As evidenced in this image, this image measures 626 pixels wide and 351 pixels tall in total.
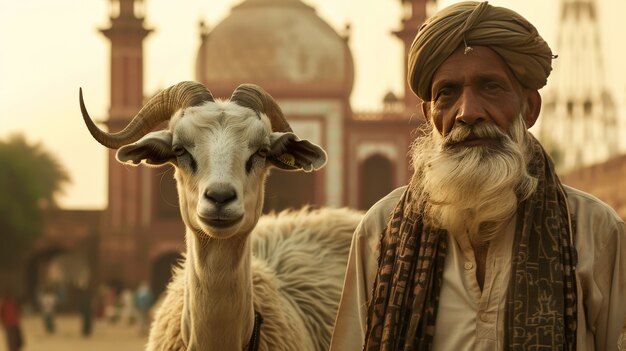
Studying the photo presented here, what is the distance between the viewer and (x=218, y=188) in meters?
4.61

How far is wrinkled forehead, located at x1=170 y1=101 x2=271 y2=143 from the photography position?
4965mm

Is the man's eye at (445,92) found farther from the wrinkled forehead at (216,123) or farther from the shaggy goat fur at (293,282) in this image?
the shaggy goat fur at (293,282)

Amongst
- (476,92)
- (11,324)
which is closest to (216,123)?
(476,92)

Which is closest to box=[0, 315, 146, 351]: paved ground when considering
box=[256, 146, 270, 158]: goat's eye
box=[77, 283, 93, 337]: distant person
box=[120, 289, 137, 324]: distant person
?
box=[77, 283, 93, 337]: distant person

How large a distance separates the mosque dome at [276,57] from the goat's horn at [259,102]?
31997 millimetres

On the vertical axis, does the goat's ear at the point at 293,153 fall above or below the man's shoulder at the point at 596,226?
above

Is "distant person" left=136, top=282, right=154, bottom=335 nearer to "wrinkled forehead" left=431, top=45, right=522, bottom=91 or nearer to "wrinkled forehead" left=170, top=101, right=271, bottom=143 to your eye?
"wrinkled forehead" left=170, top=101, right=271, bottom=143

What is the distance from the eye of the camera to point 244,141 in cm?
495

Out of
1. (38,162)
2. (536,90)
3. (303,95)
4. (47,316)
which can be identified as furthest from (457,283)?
(38,162)

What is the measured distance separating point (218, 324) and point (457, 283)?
56.1 inches

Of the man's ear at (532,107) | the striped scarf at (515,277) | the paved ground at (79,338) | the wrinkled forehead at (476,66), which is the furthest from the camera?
the paved ground at (79,338)

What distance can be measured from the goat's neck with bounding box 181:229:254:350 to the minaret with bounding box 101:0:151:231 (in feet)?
107

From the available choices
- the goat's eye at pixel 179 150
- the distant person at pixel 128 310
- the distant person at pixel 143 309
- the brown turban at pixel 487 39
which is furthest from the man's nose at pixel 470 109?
the distant person at pixel 128 310

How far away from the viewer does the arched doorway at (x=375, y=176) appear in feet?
126
